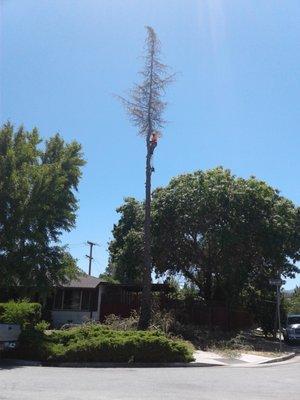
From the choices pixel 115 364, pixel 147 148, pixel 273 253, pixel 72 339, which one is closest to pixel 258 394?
pixel 115 364

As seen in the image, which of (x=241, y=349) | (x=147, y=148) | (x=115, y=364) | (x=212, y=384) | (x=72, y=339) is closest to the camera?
(x=212, y=384)

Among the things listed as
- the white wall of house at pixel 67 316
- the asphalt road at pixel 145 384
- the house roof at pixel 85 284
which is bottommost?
the asphalt road at pixel 145 384

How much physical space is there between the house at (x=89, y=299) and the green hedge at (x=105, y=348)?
1324 cm

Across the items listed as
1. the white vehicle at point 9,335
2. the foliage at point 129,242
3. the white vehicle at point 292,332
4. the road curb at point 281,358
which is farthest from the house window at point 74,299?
the white vehicle at point 9,335

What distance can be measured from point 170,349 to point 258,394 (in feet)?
20.4

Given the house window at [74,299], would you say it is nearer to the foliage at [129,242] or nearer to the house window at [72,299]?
the house window at [72,299]

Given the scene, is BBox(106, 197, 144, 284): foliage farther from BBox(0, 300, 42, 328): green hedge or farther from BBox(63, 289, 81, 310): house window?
BBox(0, 300, 42, 328): green hedge

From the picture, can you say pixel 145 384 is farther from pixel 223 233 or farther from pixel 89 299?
pixel 89 299

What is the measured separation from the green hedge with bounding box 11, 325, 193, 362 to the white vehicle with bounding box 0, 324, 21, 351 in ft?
0.88

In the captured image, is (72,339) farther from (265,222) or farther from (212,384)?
(265,222)

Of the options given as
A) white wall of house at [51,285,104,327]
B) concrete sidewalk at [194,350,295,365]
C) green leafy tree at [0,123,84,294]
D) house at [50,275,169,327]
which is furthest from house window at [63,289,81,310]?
concrete sidewalk at [194,350,295,365]

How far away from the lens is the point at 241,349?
71.2ft

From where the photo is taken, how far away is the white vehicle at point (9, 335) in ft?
51.1

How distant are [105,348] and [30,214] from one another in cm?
689
